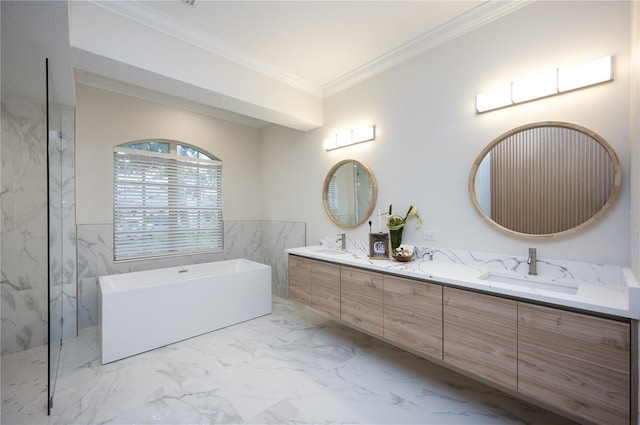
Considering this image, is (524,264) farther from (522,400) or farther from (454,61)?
(454,61)

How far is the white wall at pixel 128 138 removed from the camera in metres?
3.25

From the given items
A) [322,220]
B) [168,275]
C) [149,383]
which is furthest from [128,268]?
[322,220]

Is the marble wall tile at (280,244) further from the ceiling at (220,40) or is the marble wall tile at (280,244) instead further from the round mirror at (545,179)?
the round mirror at (545,179)

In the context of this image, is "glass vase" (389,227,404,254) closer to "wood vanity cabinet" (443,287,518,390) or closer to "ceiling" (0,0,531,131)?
"wood vanity cabinet" (443,287,518,390)

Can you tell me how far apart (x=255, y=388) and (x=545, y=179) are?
2608mm

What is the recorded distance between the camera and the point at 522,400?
1955 millimetres

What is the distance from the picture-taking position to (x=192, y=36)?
243 centimetres

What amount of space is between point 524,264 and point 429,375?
3.83 feet

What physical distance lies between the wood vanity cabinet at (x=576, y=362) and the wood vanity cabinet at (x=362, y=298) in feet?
3.23

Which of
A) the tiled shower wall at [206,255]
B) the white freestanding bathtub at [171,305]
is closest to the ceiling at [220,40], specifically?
the tiled shower wall at [206,255]

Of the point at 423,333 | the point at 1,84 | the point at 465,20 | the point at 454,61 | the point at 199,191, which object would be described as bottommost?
the point at 423,333

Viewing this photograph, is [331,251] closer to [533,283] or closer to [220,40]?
[533,283]

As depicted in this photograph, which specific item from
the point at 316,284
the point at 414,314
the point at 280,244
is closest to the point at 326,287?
the point at 316,284

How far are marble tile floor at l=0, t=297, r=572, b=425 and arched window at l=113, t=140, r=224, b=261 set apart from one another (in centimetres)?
131
